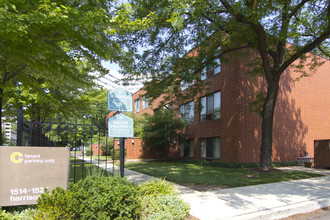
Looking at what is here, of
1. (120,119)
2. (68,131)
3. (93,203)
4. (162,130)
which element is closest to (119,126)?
Result: (120,119)

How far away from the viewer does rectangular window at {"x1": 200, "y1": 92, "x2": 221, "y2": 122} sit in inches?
703

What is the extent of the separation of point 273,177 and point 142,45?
882 cm

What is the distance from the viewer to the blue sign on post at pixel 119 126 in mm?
5902

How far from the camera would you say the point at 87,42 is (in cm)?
632

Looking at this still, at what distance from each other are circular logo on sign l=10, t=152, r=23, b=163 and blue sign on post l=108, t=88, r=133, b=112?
7.13ft

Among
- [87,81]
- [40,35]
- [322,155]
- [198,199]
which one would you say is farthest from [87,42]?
[322,155]

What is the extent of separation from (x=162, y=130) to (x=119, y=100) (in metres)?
15.0

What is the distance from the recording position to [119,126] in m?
6.00

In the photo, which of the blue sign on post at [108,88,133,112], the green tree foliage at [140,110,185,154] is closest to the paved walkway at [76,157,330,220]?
the blue sign on post at [108,88,133,112]

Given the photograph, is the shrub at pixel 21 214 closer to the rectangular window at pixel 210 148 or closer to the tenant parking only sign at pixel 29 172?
the tenant parking only sign at pixel 29 172

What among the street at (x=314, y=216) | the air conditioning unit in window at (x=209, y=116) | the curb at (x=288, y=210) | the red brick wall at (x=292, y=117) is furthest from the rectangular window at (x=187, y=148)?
the street at (x=314, y=216)

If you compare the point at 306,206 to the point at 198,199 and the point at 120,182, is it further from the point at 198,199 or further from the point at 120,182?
the point at 120,182

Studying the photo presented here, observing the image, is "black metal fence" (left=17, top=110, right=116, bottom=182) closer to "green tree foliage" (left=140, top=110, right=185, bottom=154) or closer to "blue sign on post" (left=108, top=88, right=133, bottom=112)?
"blue sign on post" (left=108, top=88, right=133, bottom=112)

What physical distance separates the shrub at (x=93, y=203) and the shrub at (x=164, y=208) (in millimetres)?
374
